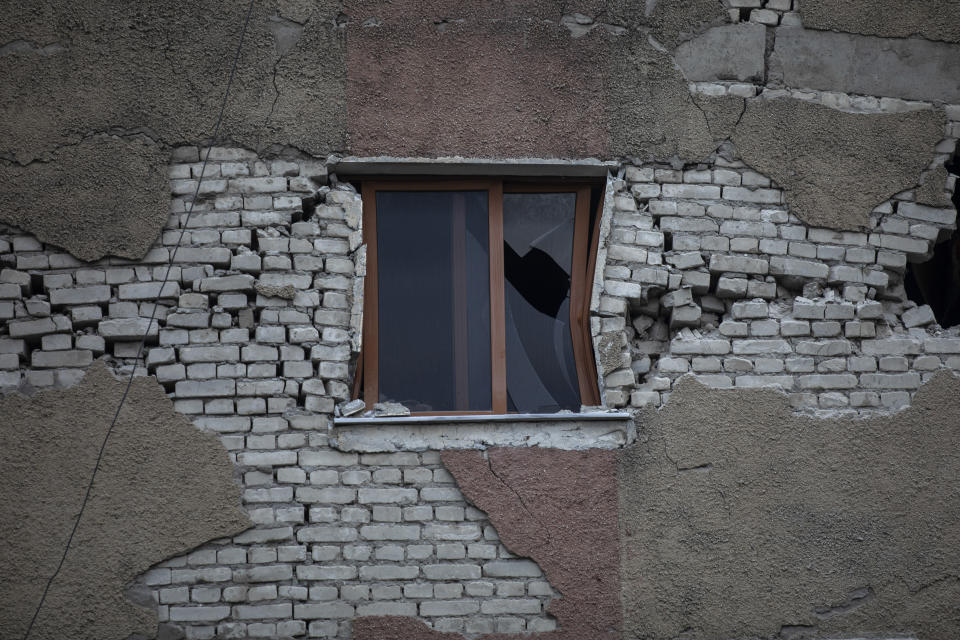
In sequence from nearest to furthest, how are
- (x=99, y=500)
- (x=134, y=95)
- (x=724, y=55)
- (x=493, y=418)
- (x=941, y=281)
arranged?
1. (x=99, y=500)
2. (x=493, y=418)
3. (x=134, y=95)
4. (x=724, y=55)
5. (x=941, y=281)

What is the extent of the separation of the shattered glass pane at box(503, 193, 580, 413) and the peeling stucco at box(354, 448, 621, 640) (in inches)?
13.6

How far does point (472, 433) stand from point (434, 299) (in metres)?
0.67

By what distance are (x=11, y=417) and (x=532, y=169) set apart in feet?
8.19

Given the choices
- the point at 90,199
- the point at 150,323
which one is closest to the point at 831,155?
the point at 150,323

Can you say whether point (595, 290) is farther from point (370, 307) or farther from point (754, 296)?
point (370, 307)

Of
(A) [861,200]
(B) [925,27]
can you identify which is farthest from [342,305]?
(B) [925,27]

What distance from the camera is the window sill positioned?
3932 millimetres

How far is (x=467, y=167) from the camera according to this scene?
4172 millimetres

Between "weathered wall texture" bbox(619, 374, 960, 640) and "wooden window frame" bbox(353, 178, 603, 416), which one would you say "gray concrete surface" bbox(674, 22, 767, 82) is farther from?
"weathered wall texture" bbox(619, 374, 960, 640)

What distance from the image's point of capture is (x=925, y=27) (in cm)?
432

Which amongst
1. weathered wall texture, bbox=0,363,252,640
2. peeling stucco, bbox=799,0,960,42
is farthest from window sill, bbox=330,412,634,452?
peeling stucco, bbox=799,0,960,42

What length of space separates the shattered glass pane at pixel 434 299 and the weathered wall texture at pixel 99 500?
90cm

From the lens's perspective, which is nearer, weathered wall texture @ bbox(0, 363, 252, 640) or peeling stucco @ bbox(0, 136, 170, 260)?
weathered wall texture @ bbox(0, 363, 252, 640)

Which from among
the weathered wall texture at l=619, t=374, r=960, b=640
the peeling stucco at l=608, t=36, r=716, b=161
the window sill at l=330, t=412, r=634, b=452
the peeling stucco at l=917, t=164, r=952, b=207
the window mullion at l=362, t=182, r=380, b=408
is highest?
the peeling stucco at l=608, t=36, r=716, b=161
